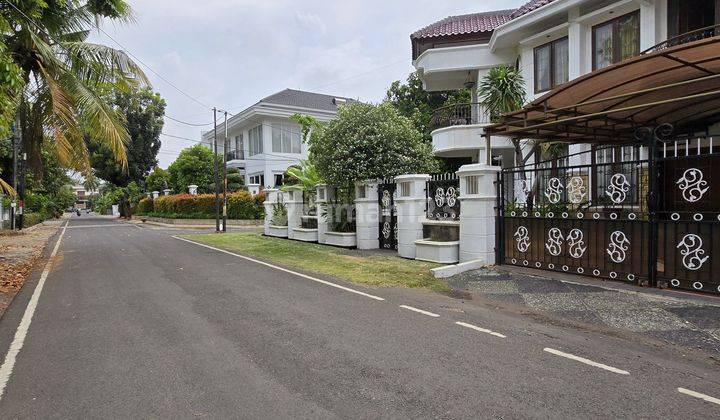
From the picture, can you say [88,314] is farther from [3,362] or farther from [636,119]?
[636,119]

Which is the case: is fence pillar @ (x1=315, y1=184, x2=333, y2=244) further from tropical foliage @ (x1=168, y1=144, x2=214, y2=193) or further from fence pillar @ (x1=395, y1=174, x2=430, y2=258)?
tropical foliage @ (x1=168, y1=144, x2=214, y2=193)

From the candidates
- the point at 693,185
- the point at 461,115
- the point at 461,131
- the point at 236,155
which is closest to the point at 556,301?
the point at 693,185

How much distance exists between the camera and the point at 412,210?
11.4m

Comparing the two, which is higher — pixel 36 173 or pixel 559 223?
pixel 36 173

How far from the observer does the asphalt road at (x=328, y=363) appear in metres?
3.38

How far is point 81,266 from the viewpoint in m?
11.4

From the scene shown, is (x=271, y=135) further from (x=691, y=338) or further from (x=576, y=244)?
(x=691, y=338)

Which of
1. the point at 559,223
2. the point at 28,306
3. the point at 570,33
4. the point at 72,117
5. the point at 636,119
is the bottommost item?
the point at 28,306

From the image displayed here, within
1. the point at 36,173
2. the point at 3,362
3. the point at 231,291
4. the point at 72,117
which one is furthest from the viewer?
the point at 36,173

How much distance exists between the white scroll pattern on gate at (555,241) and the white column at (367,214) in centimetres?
598

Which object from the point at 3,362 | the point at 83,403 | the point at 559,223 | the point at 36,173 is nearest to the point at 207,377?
the point at 83,403

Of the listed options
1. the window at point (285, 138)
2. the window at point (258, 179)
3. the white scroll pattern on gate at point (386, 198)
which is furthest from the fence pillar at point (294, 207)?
the window at point (258, 179)

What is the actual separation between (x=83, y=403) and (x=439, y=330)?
11.8 feet

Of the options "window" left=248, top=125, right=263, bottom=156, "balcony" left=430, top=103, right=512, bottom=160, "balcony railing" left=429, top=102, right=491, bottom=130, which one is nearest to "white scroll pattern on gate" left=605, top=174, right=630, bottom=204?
"balcony" left=430, top=103, right=512, bottom=160
